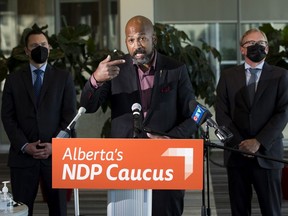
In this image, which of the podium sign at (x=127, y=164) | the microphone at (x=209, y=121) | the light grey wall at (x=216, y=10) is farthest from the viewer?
the light grey wall at (x=216, y=10)

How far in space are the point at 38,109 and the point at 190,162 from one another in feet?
6.80

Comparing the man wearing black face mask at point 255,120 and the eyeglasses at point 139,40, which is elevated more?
the eyeglasses at point 139,40

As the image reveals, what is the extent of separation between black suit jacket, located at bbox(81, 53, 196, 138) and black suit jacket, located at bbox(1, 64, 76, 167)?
0.90 metres

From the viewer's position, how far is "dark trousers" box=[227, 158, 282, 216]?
5.18 meters

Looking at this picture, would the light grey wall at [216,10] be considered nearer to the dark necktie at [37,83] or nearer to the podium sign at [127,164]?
the dark necktie at [37,83]

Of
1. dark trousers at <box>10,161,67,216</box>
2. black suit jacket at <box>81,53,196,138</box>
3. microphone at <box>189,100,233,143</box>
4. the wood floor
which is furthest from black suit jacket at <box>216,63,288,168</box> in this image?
the wood floor

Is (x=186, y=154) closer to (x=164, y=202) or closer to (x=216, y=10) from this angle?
(x=164, y=202)

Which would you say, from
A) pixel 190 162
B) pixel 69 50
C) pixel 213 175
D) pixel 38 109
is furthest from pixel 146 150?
pixel 213 175

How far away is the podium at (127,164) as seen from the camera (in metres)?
Answer: 3.41

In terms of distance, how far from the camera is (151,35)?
13.8ft

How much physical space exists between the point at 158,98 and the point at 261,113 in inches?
44.0

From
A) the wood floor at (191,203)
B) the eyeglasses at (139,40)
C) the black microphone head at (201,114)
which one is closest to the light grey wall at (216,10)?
the wood floor at (191,203)

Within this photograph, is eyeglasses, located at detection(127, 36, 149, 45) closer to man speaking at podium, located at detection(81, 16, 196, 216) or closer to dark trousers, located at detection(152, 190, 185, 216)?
man speaking at podium, located at detection(81, 16, 196, 216)

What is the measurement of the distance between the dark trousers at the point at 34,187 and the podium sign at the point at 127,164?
1843mm
